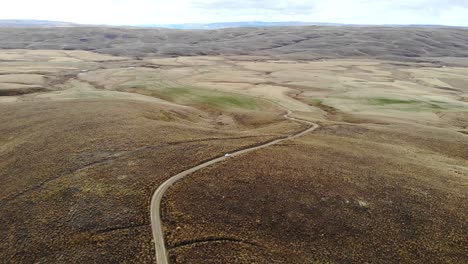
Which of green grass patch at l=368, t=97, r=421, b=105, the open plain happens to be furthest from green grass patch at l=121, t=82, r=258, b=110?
green grass patch at l=368, t=97, r=421, b=105

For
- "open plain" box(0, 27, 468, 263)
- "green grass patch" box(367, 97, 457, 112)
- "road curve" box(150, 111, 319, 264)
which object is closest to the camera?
"road curve" box(150, 111, 319, 264)

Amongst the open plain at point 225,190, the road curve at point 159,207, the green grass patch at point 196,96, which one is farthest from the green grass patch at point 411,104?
the road curve at point 159,207

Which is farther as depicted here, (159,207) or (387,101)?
(387,101)

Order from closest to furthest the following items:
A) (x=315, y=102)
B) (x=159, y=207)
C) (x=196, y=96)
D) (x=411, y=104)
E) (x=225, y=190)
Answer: (x=159, y=207) < (x=225, y=190) < (x=411, y=104) < (x=196, y=96) < (x=315, y=102)

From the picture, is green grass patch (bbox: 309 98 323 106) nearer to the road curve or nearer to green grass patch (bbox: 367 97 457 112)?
green grass patch (bbox: 367 97 457 112)

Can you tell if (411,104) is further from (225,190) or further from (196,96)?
(225,190)

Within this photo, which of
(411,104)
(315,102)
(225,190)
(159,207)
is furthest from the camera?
(315,102)

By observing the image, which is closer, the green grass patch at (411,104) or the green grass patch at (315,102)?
the green grass patch at (411,104)

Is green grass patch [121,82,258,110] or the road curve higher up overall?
green grass patch [121,82,258,110]

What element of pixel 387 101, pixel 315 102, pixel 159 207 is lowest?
pixel 159 207

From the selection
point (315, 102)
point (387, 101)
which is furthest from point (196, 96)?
point (387, 101)

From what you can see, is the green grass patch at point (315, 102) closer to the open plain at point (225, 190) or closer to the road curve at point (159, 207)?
the open plain at point (225, 190)
